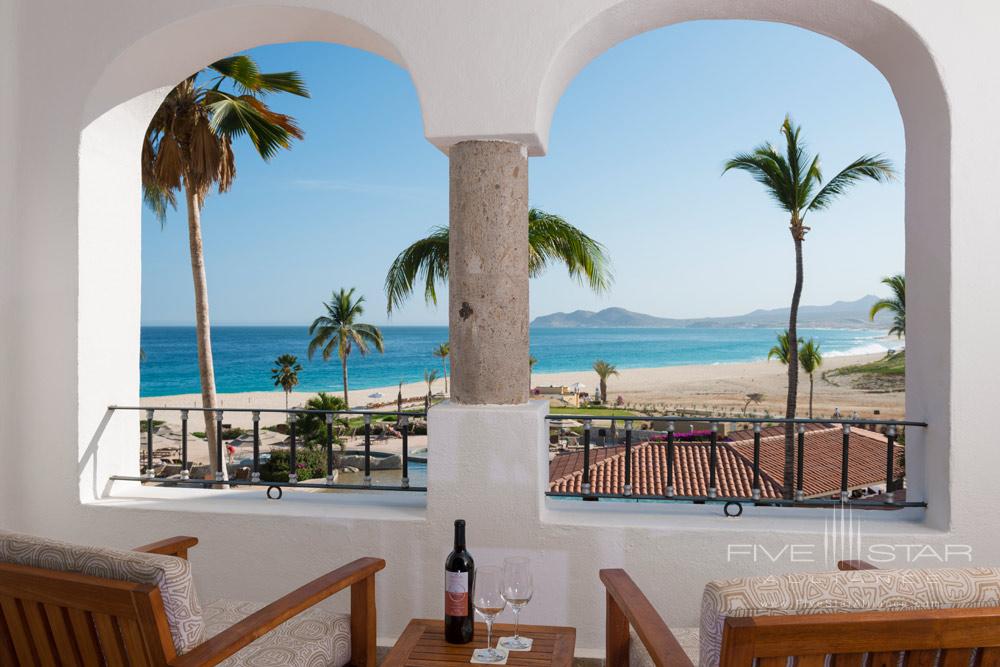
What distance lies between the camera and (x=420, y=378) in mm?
42250

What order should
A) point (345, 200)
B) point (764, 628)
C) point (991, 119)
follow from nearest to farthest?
point (764, 628)
point (991, 119)
point (345, 200)

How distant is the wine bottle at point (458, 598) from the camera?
2119 millimetres

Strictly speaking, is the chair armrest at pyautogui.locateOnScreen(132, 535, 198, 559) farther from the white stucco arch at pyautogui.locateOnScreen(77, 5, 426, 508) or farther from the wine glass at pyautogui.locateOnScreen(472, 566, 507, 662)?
the white stucco arch at pyautogui.locateOnScreen(77, 5, 426, 508)

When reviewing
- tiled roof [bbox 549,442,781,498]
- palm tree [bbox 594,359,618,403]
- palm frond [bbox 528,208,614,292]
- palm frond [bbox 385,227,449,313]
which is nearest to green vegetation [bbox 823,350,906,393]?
palm tree [bbox 594,359,618,403]

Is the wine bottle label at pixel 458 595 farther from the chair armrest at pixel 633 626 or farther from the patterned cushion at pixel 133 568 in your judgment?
the patterned cushion at pixel 133 568

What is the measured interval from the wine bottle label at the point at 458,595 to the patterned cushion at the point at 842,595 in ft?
2.64

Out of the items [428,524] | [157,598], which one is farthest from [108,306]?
[157,598]

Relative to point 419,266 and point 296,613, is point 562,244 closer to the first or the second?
point 419,266

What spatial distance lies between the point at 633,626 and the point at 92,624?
133 centimetres

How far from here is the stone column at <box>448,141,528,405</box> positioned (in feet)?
10.1

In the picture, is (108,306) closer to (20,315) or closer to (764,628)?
(20,315)

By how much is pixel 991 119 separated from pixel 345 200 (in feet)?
129

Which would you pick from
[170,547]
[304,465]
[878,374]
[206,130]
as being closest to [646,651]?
[170,547]

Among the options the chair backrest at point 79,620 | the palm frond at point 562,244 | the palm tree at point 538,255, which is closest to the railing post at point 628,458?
the chair backrest at point 79,620
